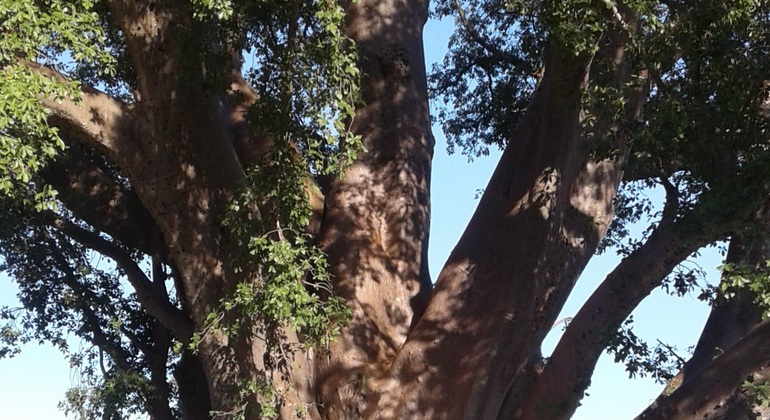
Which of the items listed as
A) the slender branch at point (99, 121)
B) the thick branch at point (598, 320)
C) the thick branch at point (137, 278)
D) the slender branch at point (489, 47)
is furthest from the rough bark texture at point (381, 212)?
the slender branch at point (99, 121)

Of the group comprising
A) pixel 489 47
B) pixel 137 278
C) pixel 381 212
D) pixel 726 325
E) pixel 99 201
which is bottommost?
pixel 726 325

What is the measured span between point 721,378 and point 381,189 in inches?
144

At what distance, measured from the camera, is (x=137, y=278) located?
10.8 metres

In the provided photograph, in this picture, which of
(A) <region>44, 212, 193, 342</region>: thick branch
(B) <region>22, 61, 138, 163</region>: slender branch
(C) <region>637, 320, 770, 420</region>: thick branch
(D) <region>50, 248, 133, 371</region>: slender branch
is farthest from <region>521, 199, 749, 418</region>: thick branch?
(D) <region>50, 248, 133, 371</region>: slender branch

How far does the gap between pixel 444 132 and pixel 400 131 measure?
3.46 metres

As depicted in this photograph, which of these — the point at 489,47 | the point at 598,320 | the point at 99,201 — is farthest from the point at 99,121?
the point at 489,47

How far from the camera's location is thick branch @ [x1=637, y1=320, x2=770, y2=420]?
752cm

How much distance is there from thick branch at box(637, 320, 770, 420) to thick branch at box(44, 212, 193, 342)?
185 inches

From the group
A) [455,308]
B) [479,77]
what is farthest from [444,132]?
[455,308]

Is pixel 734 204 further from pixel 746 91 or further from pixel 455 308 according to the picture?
pixel 455 308

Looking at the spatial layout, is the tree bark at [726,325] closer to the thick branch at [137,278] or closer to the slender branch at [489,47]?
the slender branch at [489,47]

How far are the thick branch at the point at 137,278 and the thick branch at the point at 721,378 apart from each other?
4.69 m

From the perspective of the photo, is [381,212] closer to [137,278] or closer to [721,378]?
[137,278]

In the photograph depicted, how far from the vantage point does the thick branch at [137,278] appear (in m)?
10.3
